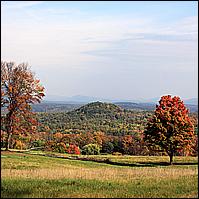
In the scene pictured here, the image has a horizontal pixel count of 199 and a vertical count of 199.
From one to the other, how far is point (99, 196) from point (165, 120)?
2837 centimetres

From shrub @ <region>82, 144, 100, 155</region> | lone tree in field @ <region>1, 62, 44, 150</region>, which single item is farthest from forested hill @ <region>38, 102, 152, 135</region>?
lone tree in field @ <region>1, 62, 44, 150</region>

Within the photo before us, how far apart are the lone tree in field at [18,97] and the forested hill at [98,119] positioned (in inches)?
3555

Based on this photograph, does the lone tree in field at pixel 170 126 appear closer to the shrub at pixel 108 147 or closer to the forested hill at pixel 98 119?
the shrub at pixel 108 147

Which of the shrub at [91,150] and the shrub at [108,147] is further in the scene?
the shrub at [108,147]

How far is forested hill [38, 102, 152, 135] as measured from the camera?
479 ft

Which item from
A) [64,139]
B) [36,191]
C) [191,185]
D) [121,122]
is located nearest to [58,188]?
[36,191]

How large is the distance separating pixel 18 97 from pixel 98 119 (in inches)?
5128

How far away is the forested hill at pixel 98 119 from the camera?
479ft

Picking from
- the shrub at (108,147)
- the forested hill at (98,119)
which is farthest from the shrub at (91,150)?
the forested hill at (98,119)

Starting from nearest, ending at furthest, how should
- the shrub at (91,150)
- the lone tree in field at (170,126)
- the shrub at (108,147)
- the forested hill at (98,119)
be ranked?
the lone tree in field at (170,126), the shrub at (91,150), the shrub at (108,147), the forested hill at (98,119)

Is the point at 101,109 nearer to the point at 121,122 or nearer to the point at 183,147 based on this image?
the point at 121,122

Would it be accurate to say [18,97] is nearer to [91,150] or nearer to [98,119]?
[91,150]

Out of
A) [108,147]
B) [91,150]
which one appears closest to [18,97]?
[91,150]

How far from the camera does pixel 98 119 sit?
170625 mm
